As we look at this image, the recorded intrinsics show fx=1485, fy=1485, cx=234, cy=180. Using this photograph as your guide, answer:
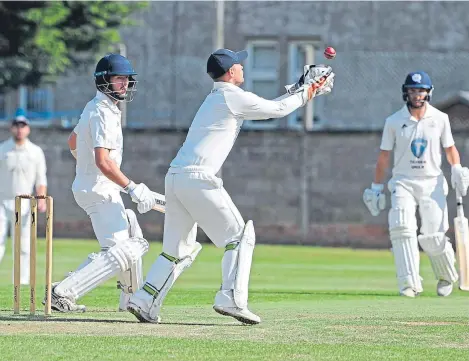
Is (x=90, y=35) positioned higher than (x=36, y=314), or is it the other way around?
(x=90, y=35)

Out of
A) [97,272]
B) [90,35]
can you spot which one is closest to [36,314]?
[97,272]

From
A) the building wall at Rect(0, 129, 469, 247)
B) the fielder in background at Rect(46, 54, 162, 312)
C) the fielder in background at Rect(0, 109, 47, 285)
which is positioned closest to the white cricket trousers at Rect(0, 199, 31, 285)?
the fielder in background at Rect(0, 109, 47, 285)

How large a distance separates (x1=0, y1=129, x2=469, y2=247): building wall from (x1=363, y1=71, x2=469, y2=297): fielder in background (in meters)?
9.82

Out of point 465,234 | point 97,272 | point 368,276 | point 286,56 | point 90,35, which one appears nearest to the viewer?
point 97,272

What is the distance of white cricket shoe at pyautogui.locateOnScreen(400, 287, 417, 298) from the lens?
41.6 feet

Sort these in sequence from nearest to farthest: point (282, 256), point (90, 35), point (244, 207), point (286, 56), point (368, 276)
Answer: point (368, 276) < point (282, 256) < point (244, 207) < point (90, 35) < point (286, 56)

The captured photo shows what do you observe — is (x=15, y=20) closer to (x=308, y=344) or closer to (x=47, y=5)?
(x=47, y=5)

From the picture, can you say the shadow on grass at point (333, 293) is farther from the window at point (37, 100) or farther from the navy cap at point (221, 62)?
the window at point (37, 100)

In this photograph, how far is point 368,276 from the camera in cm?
1645

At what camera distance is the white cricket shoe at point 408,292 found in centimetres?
1268

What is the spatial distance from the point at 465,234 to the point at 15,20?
13.2 meters

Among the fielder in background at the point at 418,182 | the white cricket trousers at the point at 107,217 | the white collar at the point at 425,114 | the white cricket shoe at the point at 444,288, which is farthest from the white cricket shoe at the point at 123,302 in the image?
the white collar at the point at 425,114

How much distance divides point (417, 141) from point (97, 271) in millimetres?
4273

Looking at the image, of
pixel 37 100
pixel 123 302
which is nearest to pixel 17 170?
pixel 123 302
